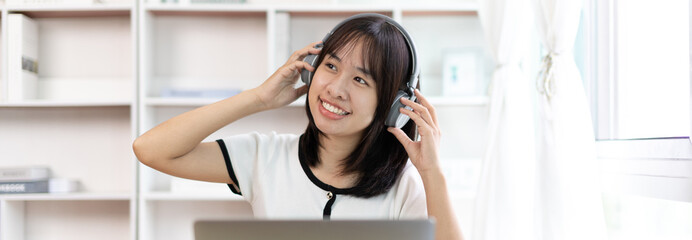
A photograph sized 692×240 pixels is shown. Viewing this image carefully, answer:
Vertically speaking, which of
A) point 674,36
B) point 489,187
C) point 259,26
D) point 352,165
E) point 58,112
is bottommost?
point 489,187

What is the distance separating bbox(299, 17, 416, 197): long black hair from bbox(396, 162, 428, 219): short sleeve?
0.09 ft

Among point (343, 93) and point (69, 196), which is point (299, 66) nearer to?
point (343, 93)

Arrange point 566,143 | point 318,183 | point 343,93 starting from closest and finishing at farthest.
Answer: point 343,93 → point 318,183 → point 566,143

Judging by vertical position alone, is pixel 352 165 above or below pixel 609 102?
below

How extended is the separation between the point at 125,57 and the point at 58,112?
1.41 ft

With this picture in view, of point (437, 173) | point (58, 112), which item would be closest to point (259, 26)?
point (58, 112)

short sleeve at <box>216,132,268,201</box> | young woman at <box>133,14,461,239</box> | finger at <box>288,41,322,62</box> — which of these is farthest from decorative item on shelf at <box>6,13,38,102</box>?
finger at <box>288,41,322,62</box>

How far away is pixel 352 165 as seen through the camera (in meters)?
1.41

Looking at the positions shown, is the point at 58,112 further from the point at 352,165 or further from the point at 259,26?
the point at 352,165

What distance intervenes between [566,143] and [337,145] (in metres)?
0.70

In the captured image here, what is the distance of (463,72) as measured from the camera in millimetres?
2568

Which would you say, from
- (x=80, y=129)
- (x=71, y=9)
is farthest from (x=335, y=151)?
(x=80, y=129)

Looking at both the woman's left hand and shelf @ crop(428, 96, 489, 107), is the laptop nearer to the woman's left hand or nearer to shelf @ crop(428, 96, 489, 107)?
the woman's left hand

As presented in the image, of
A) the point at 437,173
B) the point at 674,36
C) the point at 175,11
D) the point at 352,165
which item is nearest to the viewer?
the point at 437,173
